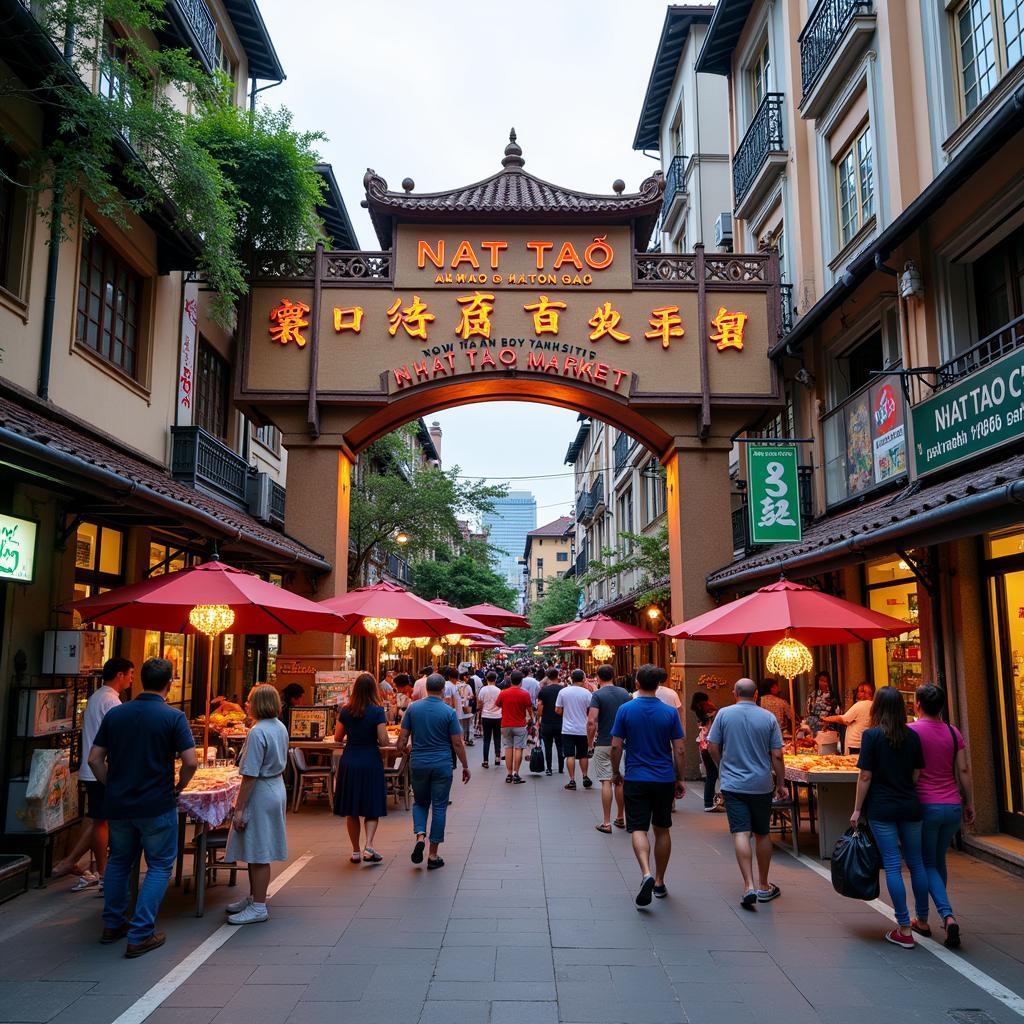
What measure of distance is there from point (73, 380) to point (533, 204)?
9100 millimetres

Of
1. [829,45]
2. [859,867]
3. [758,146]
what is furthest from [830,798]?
[758,146]

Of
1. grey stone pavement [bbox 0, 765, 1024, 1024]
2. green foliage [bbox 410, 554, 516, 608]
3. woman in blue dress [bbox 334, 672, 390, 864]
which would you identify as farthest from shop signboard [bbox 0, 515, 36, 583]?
green foliage [bbox 410, 554, 516, 608]

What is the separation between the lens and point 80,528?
33.7 feet

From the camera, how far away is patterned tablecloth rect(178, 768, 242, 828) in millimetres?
7086

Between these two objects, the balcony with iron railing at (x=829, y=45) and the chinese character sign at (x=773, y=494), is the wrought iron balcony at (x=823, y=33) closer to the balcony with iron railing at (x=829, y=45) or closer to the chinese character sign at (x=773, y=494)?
the balcony with iron railing at (x=829, y=45)

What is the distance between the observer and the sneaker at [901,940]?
20.3 ft

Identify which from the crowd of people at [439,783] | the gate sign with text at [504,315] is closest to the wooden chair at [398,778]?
the crowd of people at [439,783]

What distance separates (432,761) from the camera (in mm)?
8750

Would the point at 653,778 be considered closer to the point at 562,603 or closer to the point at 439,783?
the point at 439,783

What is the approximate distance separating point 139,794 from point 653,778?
158 inches

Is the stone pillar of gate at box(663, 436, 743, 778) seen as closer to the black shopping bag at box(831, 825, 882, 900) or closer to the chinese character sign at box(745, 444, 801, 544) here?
the chinese character sign at box(745, 444, 801, 544)

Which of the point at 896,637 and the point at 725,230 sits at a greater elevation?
the point at 725,230

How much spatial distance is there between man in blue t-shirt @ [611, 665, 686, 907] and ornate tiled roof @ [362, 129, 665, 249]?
35.9 ft

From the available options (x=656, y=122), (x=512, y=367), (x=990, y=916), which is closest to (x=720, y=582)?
(x=512, y=367)
